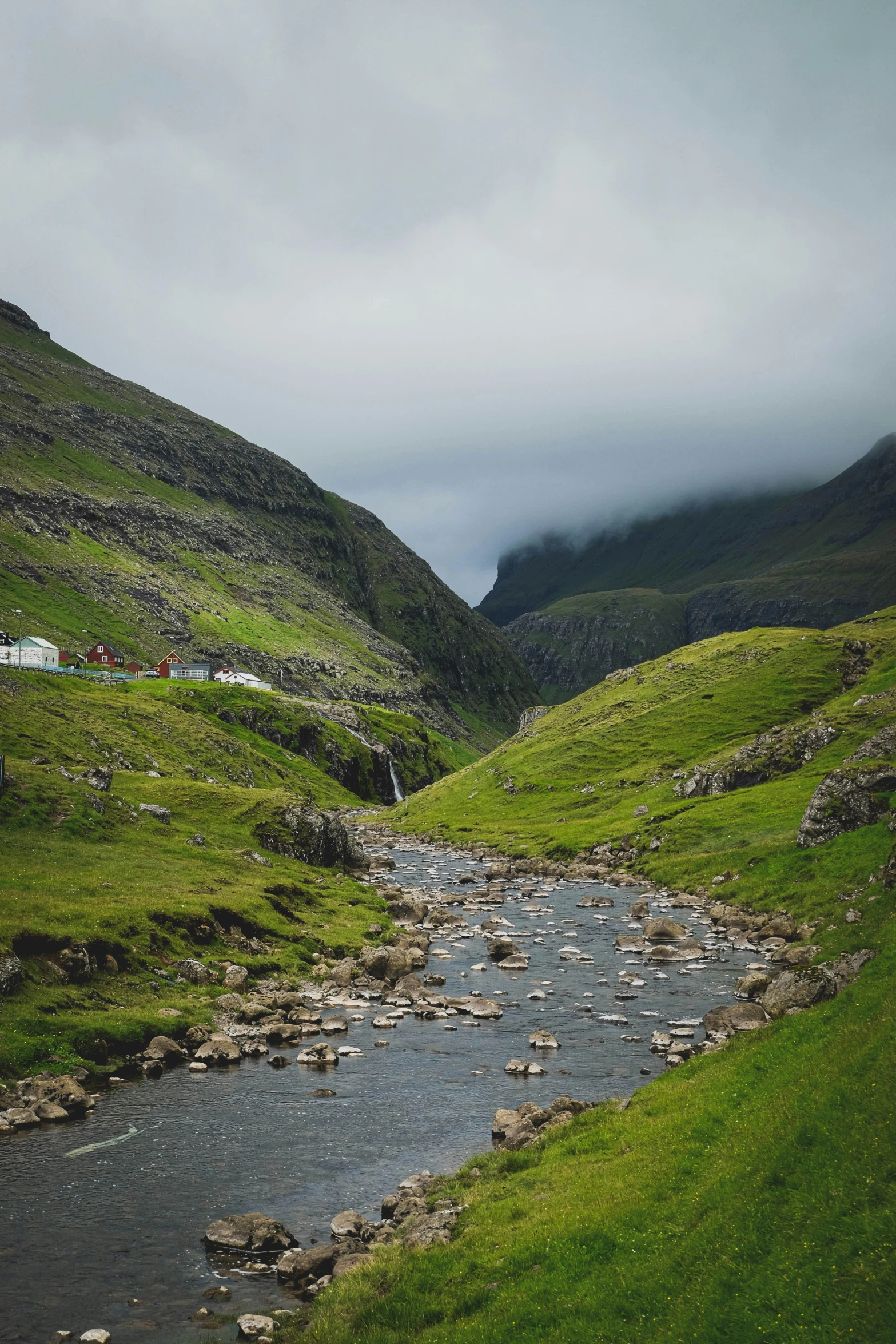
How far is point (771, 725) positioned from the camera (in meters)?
136

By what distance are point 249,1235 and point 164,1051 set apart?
664 inches

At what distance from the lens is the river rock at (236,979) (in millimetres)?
47781

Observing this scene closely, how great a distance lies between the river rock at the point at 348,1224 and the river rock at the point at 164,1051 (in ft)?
54.5

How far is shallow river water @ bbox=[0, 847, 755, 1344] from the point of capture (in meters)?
21.5

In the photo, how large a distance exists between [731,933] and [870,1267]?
2066 inches

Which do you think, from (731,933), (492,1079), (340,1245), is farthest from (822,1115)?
(731,933)

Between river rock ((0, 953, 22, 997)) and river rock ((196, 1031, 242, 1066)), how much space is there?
29.8 feet

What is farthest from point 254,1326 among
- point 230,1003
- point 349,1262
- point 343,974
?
point 343,974

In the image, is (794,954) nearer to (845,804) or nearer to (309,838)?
(845,804)

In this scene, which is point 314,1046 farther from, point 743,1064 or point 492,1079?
point 743,1064

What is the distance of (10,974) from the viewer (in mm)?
38344

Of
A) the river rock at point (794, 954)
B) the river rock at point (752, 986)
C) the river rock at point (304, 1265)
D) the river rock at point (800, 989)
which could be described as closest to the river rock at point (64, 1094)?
the river rock at point (304, 1265)

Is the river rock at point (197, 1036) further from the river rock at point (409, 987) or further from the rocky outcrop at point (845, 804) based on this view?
the rocky outcrop at point (845, 804)

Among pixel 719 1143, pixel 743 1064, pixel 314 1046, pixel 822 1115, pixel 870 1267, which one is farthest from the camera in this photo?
pixel 314 1046
